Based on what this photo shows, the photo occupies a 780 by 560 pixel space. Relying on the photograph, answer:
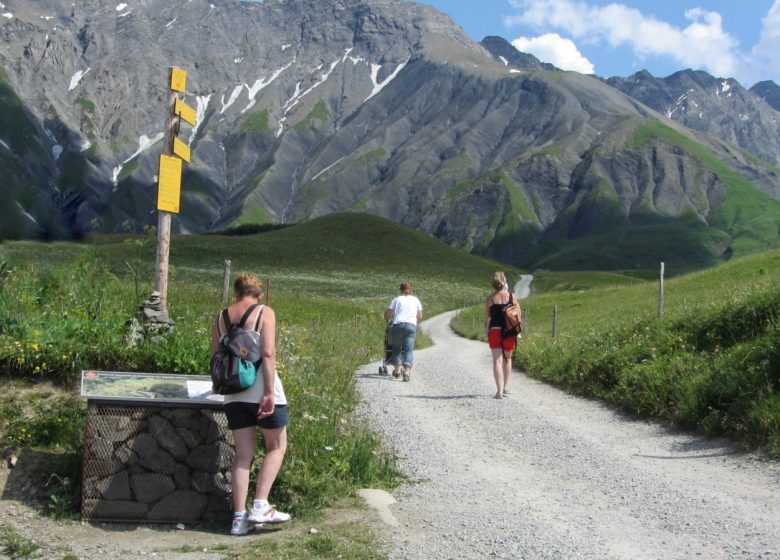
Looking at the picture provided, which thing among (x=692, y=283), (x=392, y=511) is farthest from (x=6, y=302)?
(x=692, y=283)

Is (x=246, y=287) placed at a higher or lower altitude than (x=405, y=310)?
higher

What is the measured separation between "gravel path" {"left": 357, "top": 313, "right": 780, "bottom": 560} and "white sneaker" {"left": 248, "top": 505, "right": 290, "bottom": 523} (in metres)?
1.09

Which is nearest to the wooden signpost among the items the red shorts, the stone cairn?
the stone cairn

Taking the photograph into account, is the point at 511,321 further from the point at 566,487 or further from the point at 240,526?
the point at 240,526

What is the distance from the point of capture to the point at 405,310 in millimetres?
17969

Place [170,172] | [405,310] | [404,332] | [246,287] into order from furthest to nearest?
1. [405,310]
2. [404,332]
3. [170,172]
4. [246,287]

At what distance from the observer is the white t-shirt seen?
17.8 metres

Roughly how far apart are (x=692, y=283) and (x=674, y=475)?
29.8 meters

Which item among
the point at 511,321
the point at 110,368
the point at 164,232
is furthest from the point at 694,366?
the point at 110,368

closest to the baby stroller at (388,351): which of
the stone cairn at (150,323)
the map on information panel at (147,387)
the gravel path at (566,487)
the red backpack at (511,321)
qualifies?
the red backpack at (511,321)

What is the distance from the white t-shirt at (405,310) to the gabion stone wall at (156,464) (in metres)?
10.2

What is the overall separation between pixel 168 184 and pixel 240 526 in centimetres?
550

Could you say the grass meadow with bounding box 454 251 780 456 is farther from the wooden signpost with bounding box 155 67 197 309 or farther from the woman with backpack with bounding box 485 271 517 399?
the wooden signpost with bounding box 155 67 197 309

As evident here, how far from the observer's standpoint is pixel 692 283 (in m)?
36.7
